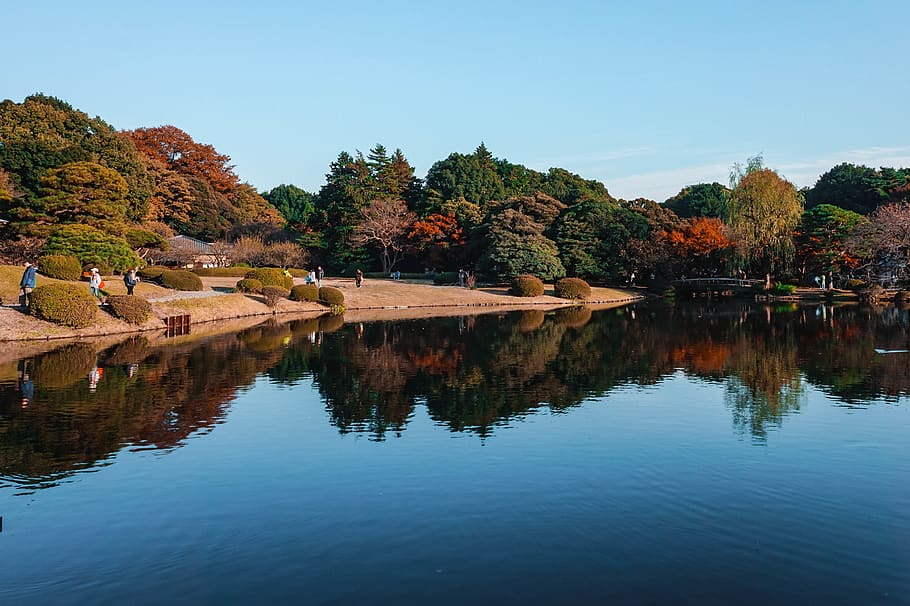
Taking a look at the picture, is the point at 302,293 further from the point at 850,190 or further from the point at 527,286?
the point at 850,190

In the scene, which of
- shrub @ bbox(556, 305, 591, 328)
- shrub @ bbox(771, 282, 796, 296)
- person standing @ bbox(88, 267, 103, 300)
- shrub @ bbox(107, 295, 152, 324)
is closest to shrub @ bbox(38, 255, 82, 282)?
person standing @ bbox(88, 267, 103, 300)

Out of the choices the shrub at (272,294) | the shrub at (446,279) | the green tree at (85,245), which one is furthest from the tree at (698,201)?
the green tree at (85,245)

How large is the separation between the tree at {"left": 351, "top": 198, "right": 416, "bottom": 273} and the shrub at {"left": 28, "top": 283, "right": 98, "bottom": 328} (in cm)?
4233

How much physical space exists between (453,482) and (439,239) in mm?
60193

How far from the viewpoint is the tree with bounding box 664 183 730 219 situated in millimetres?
87812

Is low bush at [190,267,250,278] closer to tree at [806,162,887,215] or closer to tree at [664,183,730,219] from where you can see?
tree at [664,183,730,219]

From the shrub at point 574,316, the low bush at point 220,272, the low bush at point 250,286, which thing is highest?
the low bush at point 220,272

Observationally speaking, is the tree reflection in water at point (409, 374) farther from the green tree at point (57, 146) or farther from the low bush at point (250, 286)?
the green tree at point (57, 146)

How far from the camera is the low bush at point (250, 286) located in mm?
43375

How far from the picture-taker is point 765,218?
57562 mm

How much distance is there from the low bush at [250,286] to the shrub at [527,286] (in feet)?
68.5

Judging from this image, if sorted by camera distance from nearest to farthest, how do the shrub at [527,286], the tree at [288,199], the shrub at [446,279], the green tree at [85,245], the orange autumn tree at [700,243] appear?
the green tree at [85,245], the shrub at [527,286], the orange autumn tree at [700,243], the shrub at [446,279], the tree at [288,199]

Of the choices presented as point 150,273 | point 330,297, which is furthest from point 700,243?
point 150,273

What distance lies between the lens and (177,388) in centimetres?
1773
